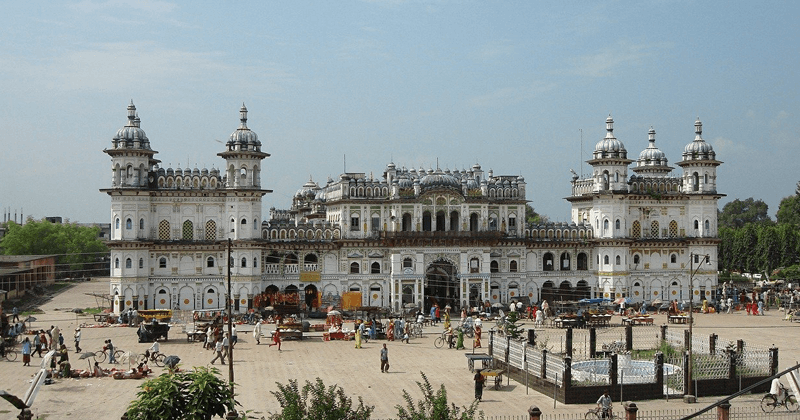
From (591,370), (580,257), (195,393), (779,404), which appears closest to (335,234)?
(580,257)

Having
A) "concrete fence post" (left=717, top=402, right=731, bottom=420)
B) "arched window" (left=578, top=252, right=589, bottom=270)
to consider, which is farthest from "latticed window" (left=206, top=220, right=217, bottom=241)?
"concrete fence post" (left=717, top=402, right=731, bottom=420)

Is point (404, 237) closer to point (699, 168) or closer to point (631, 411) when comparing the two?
point (699, 168)

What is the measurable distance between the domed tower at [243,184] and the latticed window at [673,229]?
28.8 metres

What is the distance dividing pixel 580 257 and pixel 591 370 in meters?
32.5

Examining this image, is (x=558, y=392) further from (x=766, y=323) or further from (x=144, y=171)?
(x=144, y=171)

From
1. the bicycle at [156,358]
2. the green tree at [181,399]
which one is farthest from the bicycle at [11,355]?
the green tree at [181,399]

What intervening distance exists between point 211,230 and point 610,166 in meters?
27.3

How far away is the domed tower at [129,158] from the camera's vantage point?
2071 inches

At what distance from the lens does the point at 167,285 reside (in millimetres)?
53812

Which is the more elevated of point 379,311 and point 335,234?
point 335,234

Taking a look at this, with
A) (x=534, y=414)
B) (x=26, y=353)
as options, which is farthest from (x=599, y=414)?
(x=26, y=353)

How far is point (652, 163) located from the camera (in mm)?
70375

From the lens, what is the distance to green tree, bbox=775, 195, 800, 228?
98444 mm

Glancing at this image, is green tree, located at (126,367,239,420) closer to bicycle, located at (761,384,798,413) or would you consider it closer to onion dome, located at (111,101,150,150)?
bicycle, located at (761,384,798,413)
